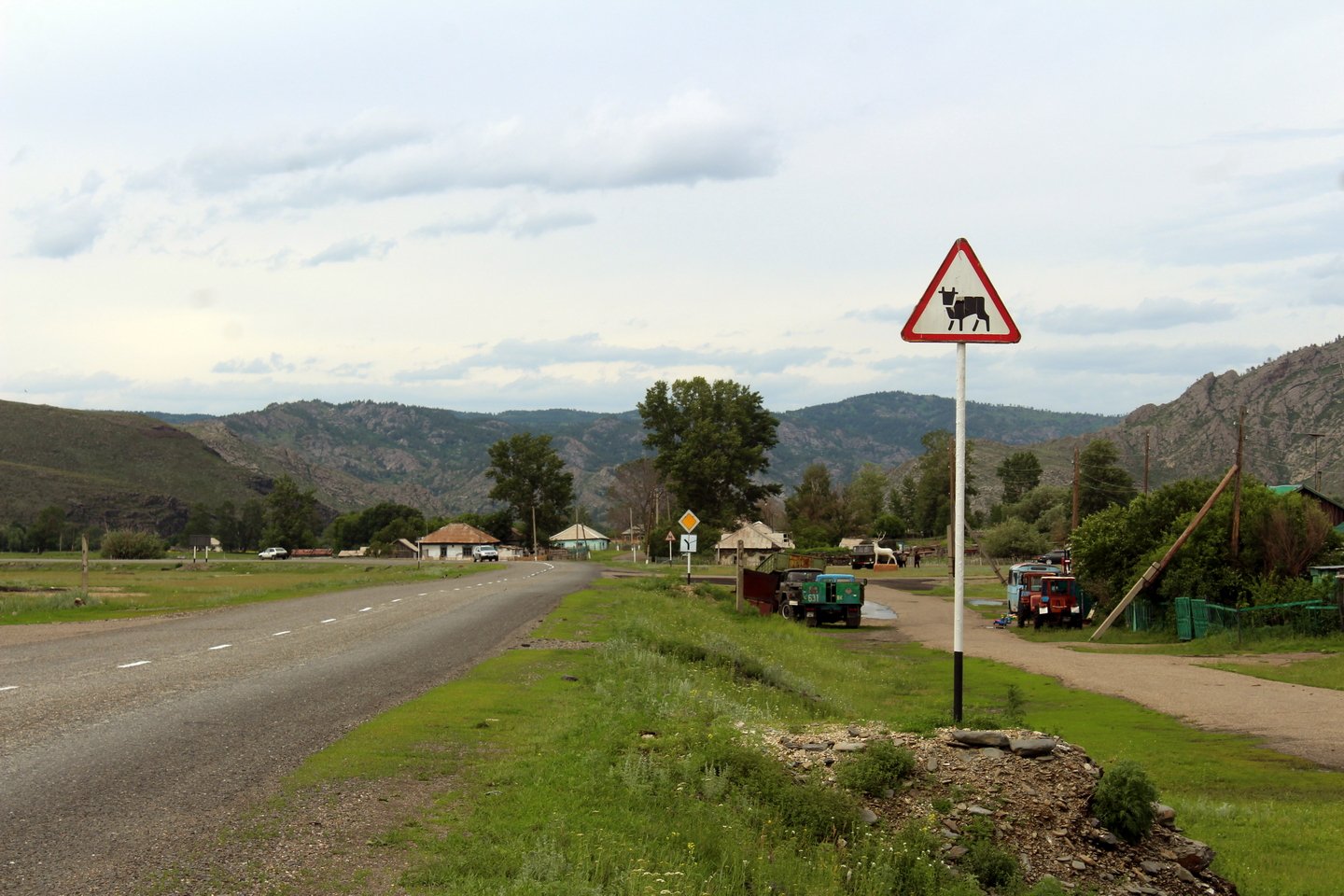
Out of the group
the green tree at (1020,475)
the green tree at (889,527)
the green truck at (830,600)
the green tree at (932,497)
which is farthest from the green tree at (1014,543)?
the green tree at (1020,475)

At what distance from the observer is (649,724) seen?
13.0 metres

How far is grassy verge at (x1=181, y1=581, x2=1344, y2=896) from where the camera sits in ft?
25.7

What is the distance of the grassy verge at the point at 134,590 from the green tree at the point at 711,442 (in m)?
46.2

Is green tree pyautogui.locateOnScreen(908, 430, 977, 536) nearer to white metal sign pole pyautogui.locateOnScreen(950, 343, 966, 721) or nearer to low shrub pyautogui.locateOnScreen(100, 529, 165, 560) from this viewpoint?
low shrub pyautogui.locateOnScreen(100, 529, 165, 560)

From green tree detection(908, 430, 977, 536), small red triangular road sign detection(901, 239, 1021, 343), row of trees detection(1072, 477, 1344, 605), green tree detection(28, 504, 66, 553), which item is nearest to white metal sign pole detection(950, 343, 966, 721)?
small red triangular road sign detection(901, 239, 1021, 343)

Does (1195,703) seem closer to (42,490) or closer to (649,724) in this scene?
(649,724)

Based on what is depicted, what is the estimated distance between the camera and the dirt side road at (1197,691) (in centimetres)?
1766

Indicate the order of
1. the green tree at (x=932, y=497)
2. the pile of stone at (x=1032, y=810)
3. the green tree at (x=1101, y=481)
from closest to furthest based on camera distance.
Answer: the pile of stone at (x=1032, y=810) → the green tree at (x=1101, y=481) → the green tree at (x=932, y=497)

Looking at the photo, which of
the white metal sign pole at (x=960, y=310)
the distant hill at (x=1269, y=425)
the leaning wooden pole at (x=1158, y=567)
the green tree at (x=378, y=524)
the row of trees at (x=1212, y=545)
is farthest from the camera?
the green tree at (x=378, y=524)

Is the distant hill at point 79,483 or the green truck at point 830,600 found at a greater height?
the distant hill at point 79,483

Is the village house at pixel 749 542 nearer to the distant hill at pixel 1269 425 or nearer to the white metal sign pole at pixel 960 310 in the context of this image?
the distant hill at pixel 1269 425

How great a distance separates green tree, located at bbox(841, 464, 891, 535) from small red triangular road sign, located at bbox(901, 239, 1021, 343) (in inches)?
6075

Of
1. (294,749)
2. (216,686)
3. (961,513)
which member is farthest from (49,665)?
(961,513)

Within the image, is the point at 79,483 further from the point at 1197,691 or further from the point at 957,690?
the point at 957,690
